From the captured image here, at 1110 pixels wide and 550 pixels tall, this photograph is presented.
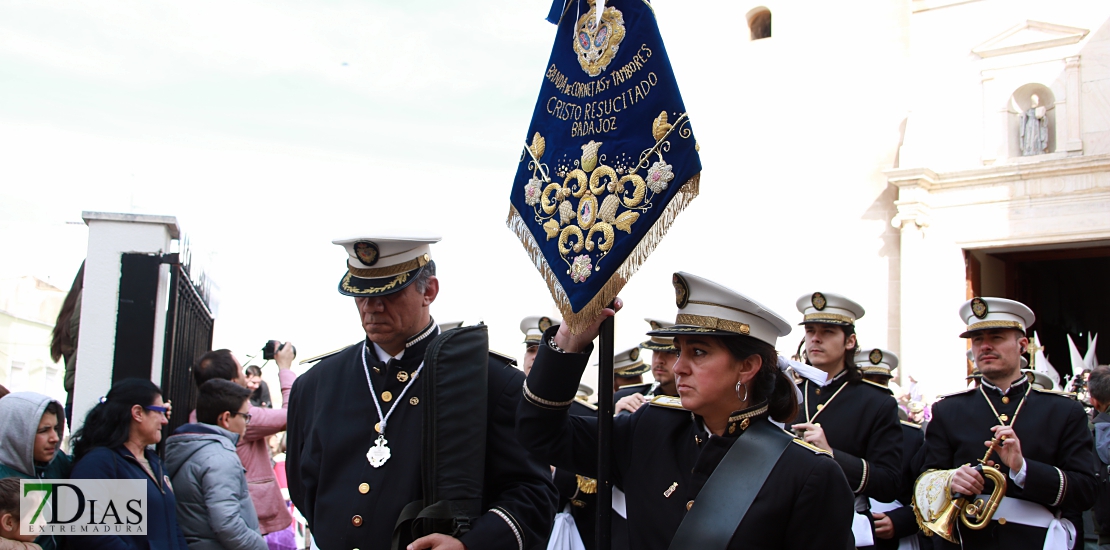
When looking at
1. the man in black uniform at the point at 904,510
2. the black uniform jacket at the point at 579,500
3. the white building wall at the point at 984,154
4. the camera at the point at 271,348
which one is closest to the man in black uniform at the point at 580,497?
the black uniform jacket at the point at 579,500

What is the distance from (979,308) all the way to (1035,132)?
438 inches

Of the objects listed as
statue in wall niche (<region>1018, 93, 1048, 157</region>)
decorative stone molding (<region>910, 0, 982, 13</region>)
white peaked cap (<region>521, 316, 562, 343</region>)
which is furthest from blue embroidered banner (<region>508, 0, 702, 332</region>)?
decorative stone molding (<region>910, 0, 982, 13</region>)

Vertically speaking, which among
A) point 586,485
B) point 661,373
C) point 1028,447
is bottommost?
point 586,485

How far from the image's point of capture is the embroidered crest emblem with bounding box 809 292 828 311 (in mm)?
4996

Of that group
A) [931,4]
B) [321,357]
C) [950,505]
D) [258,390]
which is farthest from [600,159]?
[931,4]

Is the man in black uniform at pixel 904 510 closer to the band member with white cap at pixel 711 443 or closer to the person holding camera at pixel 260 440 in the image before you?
the band member with white cap at pixel 711 443

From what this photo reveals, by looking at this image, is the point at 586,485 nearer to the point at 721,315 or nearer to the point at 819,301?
the point at 819,301

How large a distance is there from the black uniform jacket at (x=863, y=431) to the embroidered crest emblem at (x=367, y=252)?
8.06 ft

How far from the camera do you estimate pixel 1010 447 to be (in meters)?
4.38

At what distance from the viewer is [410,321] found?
308 cm

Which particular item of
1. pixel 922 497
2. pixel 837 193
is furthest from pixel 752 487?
pixel 837 193

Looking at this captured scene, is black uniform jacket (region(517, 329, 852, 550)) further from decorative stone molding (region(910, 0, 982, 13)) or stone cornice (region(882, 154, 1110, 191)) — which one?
decorative stone molding (region(910, 0, 982, 13))

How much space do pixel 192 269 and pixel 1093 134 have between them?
13170mm

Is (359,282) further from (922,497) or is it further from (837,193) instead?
Result: (837,193)
